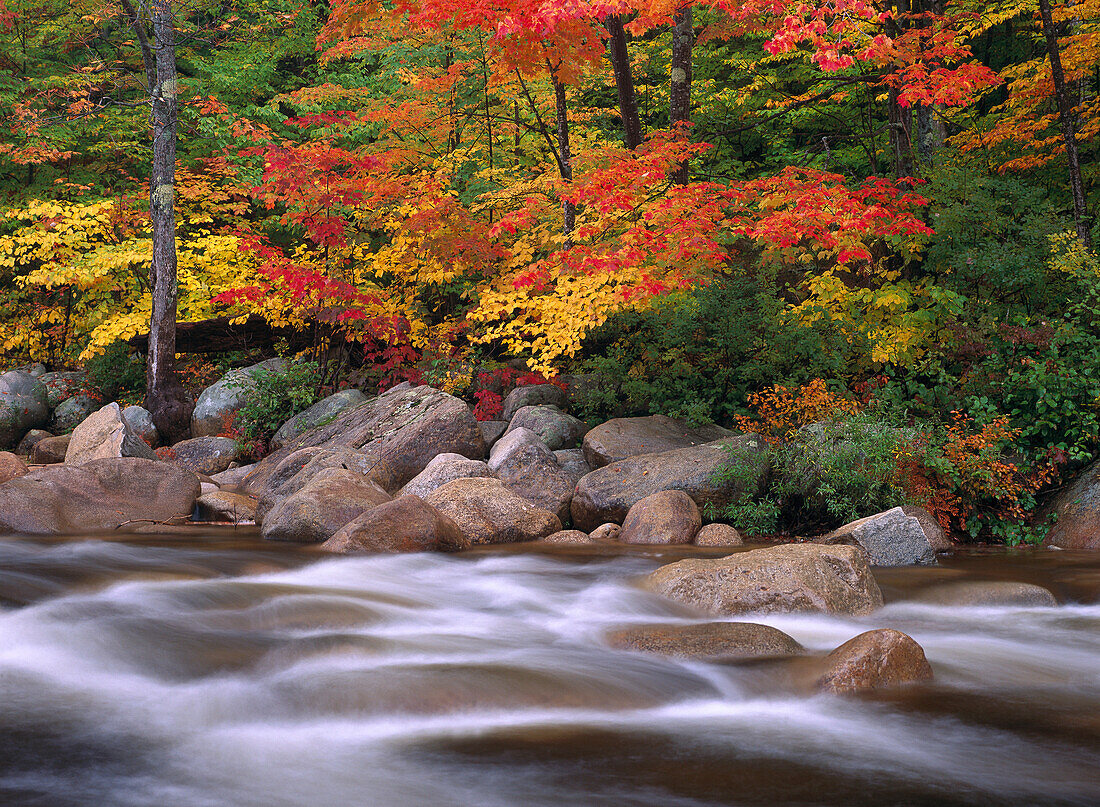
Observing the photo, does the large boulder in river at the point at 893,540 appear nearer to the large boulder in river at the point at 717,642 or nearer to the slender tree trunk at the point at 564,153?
the large boulder in river at the point at 717,642

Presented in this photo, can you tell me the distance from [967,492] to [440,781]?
23.4ft

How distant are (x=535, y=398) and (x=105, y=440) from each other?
5.78 metres

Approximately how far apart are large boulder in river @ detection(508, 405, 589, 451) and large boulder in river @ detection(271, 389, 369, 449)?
2.70 meters

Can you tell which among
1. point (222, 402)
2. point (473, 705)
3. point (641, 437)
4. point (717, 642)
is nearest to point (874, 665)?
point (717, 642)

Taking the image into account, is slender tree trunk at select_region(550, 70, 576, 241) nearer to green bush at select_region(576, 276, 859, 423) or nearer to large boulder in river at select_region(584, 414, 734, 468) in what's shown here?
green bush at select_region(576, 276, 859, 423)

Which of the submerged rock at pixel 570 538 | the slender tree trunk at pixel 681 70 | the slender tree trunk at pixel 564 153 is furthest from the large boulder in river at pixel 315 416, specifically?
the slender tree trunk at pixel 681 70

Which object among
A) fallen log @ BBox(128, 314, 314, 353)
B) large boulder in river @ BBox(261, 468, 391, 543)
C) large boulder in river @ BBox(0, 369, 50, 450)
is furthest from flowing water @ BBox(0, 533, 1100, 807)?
large boulder in river @ BBox(0, 369, 50, 450)

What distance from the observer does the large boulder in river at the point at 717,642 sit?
4.85 m

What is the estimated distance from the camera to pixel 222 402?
14.1m

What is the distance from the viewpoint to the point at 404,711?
402 cm

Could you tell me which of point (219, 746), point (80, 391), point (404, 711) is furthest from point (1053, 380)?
point (80, 391)

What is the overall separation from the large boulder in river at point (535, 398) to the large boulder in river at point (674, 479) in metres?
3.07

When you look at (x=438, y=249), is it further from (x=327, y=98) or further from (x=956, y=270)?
(x=956, y=270)

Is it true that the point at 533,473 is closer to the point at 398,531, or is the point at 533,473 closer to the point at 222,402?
the point at 398,531
